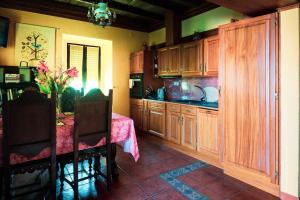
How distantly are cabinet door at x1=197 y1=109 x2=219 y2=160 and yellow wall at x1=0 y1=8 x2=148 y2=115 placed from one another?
2.44 m

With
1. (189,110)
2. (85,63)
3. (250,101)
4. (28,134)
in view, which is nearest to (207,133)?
(189,110)

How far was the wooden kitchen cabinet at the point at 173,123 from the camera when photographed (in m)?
3.68

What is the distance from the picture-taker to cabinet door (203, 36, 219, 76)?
3.25 meters

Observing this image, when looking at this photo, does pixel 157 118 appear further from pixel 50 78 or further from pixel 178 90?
pixel 50 78

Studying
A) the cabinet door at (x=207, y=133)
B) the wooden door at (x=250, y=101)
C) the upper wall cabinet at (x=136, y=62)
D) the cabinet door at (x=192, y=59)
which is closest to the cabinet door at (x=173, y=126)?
the cabinet door at (x=207, y=133)

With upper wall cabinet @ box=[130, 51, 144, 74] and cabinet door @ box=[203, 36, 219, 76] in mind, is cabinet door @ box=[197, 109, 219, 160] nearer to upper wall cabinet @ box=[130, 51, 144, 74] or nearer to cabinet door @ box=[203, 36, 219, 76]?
cabinet door @ box=[203, 36, 219, 76]

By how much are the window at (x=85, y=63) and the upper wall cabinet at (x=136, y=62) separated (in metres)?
0.86

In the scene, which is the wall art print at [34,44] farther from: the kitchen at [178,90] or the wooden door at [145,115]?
the wooden door at [145,115]

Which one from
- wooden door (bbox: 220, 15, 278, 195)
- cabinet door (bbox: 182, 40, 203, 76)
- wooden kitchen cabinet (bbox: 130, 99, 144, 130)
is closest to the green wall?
cabinet door (bbox: 182, 40, 203, 76)

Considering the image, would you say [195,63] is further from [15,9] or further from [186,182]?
[15,9]

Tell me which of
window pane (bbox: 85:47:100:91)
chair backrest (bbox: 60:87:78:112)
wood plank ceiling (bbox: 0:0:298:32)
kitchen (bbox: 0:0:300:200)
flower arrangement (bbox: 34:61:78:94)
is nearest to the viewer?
kitchen (bbox: 0:0:300:200)

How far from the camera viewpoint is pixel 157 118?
4.21m

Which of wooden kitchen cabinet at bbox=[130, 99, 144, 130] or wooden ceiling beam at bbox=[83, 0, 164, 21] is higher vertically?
wooden ceiling beam at bbox=[83, 0, 164, 21]

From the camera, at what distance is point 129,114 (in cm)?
524
